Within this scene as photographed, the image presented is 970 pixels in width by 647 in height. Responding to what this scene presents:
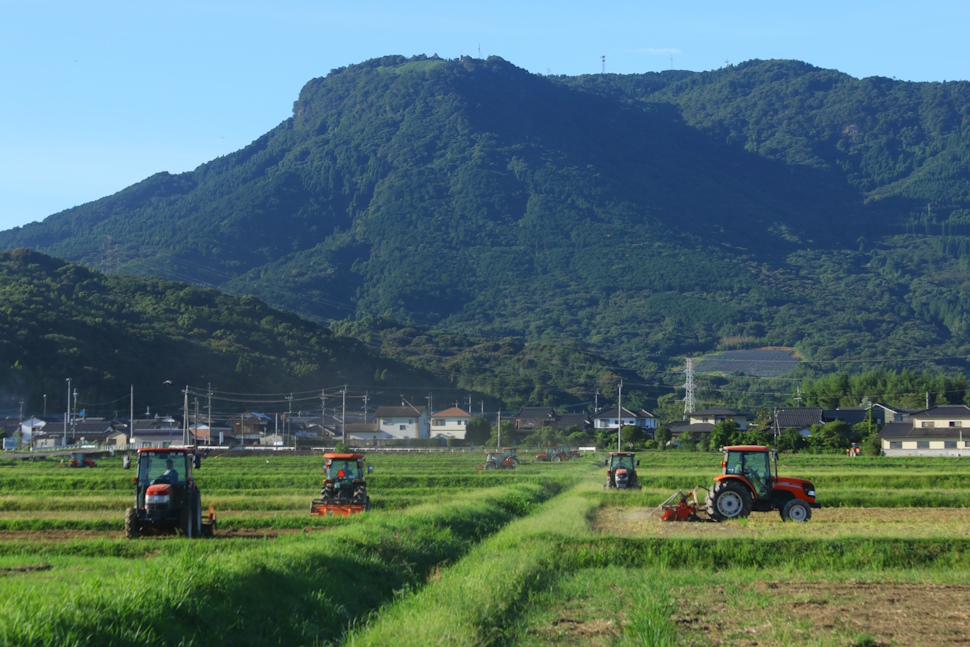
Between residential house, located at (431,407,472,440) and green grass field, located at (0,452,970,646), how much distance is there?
227 feet

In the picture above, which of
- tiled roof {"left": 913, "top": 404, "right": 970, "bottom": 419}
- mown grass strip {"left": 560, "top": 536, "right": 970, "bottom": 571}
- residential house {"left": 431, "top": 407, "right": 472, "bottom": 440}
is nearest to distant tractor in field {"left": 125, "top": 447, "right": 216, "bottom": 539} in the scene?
mown grass strip {"left": 560, "top": 536, "right": 970, "bottom": 571}

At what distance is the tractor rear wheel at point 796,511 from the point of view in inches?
937

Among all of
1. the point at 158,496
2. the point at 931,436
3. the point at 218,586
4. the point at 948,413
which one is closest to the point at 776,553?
the point at 218,586

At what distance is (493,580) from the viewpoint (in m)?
13.5

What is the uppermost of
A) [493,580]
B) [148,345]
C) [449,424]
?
[148,345]

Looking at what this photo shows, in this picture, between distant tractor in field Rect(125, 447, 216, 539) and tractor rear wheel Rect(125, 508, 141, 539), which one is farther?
distant tractor in field Rect(125, 447, 216, 539)

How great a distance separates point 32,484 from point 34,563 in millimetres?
25156

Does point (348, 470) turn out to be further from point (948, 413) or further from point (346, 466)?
point (948, 413)

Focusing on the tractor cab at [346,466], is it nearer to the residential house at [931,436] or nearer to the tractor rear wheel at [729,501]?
the tractor rear wheel at [729,501]

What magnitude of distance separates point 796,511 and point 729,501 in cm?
155

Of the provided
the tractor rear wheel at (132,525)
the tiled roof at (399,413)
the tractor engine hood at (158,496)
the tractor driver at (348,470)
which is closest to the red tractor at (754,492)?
the tractor driver at (348,470)

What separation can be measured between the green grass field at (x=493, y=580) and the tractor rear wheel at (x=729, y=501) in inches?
32.3

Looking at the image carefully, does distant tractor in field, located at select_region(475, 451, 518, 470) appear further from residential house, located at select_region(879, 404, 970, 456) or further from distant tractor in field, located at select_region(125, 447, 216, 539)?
distant tractor in field, located at select_region(125, 447, 216, 539)

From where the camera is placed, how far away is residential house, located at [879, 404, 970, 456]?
65.8m
